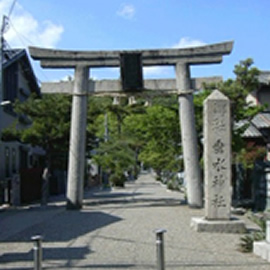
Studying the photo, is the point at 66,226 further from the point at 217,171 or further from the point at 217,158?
the point at 217,158

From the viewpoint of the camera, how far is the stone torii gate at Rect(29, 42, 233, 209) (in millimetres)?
19641

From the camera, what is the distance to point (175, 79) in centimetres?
2033

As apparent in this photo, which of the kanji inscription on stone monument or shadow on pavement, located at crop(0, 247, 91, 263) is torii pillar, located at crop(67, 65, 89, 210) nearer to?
the kanji inscription on stone monument

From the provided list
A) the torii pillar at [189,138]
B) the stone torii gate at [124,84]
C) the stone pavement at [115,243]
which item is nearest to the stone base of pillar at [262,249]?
the stone pavement at [115,243]

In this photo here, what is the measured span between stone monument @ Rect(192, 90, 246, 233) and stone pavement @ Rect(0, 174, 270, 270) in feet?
1.96

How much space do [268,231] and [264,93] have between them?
2111 centimetres

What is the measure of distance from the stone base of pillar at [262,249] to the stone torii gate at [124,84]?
961 cm

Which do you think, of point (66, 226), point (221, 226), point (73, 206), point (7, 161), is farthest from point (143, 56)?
Result: point (7, 161)

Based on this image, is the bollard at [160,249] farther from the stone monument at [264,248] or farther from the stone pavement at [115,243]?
the stone monument at [264,248]

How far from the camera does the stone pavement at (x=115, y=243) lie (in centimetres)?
910

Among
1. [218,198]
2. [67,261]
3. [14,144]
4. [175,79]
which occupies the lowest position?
[67,261]

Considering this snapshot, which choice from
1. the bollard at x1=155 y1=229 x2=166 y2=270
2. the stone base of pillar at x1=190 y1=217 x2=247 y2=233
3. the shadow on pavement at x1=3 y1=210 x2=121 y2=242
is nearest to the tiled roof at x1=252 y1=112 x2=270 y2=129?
the shadow on pavement at x1=3 y1=210 x2=121 y2=242

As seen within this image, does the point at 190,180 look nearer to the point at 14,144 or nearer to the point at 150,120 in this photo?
the point at 150,120

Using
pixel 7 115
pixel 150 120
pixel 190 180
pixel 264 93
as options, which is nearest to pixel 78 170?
pixel 190 180
